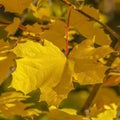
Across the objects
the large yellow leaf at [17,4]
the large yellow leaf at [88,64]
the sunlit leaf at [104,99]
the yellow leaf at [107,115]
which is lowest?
the sunlit leaf at [104,99]

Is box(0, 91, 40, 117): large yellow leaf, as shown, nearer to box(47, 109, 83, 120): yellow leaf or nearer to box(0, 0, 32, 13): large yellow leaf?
box(47, 109, 83, 120): yellow leaf

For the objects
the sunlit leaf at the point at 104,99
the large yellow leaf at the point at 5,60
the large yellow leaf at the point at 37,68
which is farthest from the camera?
the sunlit leaf at the point at 104,99

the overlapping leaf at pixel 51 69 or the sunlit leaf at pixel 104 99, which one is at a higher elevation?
the overlapping leaf at pixel 51 69

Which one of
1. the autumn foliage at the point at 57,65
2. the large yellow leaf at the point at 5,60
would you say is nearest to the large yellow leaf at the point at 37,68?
the autumn foliage at the point at 57,65

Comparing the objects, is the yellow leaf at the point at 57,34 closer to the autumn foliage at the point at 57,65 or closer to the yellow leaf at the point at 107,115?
the autumn foliage at the point at 57,65

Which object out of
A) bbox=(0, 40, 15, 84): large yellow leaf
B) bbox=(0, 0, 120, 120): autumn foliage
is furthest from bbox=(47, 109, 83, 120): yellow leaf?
bbox=(0, 40, 15, 84): large yellow leaf

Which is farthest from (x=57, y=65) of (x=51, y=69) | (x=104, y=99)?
(x=104, y=99)
